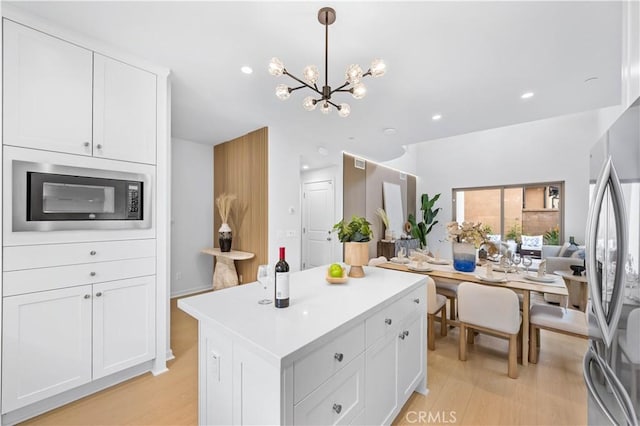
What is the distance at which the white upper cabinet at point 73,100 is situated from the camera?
5.14 feet

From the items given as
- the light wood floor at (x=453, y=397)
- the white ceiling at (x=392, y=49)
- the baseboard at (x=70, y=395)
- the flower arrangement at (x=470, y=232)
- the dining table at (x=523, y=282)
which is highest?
the white ceiling at (x=392, y=49)

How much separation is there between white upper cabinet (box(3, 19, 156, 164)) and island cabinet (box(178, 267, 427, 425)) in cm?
144

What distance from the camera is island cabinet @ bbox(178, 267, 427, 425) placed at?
3.03 feet


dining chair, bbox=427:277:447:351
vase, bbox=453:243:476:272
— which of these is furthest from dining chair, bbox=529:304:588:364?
dining chair, bbox=427:277:447:351

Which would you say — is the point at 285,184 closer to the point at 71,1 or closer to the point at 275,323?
the point at 71,1

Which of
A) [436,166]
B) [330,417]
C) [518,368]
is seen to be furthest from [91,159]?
[436,166]

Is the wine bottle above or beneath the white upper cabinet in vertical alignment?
beneath

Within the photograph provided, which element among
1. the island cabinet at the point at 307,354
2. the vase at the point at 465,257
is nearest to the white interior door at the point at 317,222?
the vase at the point at 465,257

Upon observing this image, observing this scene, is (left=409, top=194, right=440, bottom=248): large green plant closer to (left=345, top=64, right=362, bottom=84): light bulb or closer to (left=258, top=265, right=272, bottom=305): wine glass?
(left=345, top=64, right=362, bottom=84): light bulb

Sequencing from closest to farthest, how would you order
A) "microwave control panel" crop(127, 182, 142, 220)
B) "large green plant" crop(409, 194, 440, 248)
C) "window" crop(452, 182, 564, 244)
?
"microwave control panel" crop(127, 182, 142, 220) < "window" crop(452, 182, 564, 244) < "large green plant" crop(409, 194, 440, 248)

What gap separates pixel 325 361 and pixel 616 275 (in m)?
1.04

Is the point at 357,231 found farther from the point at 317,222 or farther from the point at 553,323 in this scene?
the point at 317,222

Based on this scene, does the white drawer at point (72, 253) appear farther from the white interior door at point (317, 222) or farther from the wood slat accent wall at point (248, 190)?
the white interior door at point (317, 222)

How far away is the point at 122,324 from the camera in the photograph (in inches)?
76.9
